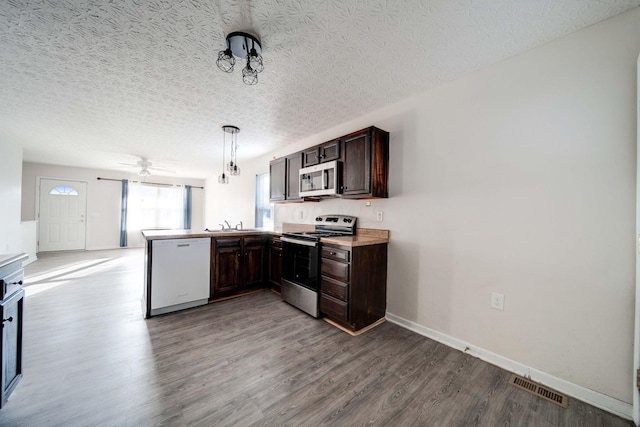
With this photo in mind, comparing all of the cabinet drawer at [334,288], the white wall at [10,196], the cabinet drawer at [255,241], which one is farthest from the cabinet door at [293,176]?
the white wall at [10,196]

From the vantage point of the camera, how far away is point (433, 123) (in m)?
2.38

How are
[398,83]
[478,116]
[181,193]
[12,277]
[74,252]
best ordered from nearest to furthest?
[12,277] < [478,116] < [398,83] < [74,252] < [181,193]

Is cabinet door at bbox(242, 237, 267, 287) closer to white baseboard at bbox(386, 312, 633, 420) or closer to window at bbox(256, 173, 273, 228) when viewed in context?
window at bbox(256, 173, 273, 228)

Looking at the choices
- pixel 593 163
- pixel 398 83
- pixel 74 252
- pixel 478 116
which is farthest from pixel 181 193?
pixel 593 163

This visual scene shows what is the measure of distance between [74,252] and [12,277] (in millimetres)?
7188

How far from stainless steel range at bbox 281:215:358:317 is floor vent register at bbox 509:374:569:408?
1.74 metres

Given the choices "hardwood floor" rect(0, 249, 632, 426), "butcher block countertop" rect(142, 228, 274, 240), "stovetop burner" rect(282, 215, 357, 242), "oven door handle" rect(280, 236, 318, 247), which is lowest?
"hardwood floor" rect(0, 249, 632, 426)

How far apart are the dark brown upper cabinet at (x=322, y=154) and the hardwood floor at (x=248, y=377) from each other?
1.96m

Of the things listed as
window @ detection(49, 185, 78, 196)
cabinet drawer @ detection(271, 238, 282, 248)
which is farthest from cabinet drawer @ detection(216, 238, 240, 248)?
window @ detection(49, 185, 78, 196)

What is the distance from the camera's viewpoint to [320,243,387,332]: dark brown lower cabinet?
2373mm

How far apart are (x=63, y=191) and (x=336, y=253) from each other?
847cm

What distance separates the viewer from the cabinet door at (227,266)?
3.22 metres

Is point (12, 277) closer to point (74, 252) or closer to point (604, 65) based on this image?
point (604, 65)

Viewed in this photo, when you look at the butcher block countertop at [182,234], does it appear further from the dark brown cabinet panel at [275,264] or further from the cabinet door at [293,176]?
the cabinet door at [293,176]
